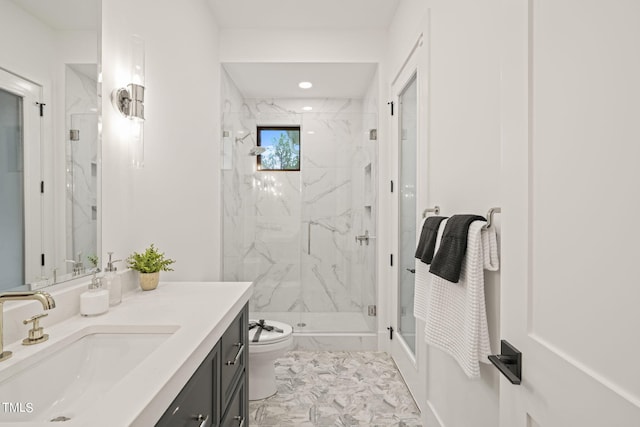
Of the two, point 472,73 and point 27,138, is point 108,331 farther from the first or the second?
point 472,73

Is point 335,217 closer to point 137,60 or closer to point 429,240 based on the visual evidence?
point 429,240

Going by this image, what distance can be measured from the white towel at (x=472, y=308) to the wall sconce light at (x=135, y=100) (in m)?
1.46

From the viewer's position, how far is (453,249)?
132 cm

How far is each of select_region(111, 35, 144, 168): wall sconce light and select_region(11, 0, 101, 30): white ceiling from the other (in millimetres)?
202

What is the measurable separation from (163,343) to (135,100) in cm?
111

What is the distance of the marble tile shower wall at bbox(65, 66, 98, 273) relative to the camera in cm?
123

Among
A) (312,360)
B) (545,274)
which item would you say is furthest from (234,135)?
(545,274)

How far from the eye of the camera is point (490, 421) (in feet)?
4.26

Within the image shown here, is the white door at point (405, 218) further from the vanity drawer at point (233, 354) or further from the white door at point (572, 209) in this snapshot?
the white door at point (572, 209)

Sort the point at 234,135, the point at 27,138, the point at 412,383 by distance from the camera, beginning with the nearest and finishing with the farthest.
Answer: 1. the point at 27,138
2. the point at 412,383
3. the point at 234,135

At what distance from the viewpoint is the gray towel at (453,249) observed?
50.8 inches

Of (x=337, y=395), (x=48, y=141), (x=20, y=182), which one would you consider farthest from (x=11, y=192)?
(x=337, y=395)

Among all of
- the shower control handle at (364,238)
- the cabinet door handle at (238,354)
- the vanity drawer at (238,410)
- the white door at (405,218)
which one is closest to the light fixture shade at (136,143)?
the cabinet door handle at (238,354)

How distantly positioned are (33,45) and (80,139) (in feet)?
1.08
